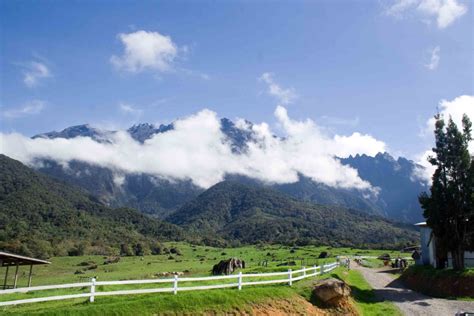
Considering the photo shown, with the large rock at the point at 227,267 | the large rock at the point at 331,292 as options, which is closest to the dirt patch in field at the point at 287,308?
the large rock at the point at 331,292

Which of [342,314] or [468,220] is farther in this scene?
[468,220]

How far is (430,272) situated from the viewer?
38.4 meters

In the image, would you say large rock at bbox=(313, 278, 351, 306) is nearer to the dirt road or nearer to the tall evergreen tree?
the dirt road

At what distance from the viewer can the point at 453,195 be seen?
3738cm

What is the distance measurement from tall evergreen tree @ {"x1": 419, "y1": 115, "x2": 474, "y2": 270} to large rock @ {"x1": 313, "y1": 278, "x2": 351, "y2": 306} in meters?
17.2

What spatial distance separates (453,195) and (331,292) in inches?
768

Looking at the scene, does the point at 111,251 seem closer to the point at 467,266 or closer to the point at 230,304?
the point at 467,266

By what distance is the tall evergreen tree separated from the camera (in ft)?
120

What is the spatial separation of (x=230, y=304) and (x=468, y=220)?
2622 cm

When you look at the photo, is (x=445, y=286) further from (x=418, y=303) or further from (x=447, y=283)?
(x=418, y=303)

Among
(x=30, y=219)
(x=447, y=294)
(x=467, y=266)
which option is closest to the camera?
(x=447, y=294)

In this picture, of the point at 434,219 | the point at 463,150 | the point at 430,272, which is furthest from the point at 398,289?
the point at 463,150

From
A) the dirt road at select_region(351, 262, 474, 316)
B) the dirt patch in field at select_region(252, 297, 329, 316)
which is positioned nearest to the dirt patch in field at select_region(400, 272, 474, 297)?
the dirt road at select_region(351, 262, 474, 316)

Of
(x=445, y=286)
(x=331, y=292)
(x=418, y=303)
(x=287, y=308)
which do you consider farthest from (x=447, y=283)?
(x=287, y=308)
